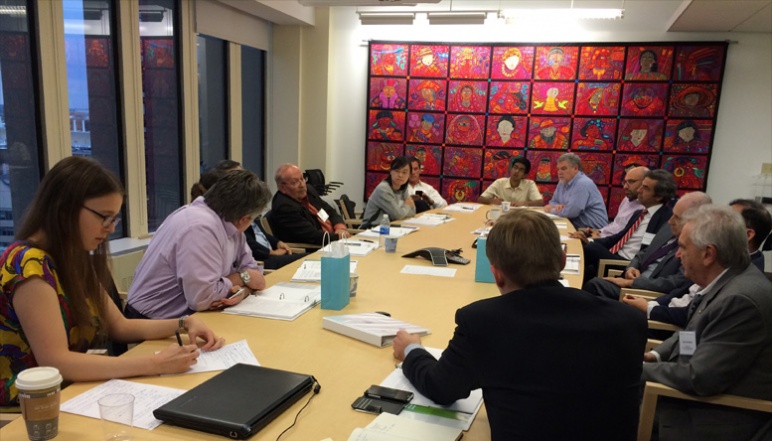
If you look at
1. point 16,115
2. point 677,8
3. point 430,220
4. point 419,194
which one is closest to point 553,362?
point 430,220

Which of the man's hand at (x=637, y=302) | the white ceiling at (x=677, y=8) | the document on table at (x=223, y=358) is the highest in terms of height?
the white ceiling at (x=677, y=8)

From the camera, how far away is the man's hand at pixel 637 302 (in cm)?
295

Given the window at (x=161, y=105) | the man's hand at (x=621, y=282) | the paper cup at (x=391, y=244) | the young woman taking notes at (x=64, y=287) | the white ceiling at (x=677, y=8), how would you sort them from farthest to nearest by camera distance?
1. the white ceiling at (x=677, y=8)
2. the window at (x=161, y=105)
3. the man's hand at (x=621, y=282)
4. the paper cup at (x=391, y=244)
5. the young woman taking notes at (x=64, y=287)

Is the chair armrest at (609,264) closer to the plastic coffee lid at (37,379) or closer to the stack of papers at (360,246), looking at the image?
the stack of papers at (360,246)

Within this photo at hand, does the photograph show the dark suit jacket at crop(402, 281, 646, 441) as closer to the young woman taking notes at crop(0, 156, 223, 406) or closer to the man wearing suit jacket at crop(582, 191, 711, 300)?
the young woman taking notes at crop(0, 156, 223, 406)

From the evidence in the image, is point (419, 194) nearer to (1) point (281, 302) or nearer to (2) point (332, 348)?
(1) point (281, 302)

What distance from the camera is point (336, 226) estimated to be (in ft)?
15.9

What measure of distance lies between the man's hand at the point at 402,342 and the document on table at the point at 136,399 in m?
0.69

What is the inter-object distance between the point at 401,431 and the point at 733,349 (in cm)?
136

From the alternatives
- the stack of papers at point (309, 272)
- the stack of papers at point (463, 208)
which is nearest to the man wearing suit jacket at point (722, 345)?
the stack of papers at point (309, 272)

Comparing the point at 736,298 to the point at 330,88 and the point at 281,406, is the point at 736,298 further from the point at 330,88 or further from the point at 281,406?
the point at 330,88

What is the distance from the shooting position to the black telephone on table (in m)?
3.24

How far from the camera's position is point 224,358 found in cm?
173

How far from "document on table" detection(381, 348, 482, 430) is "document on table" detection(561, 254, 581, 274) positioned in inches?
73.9
